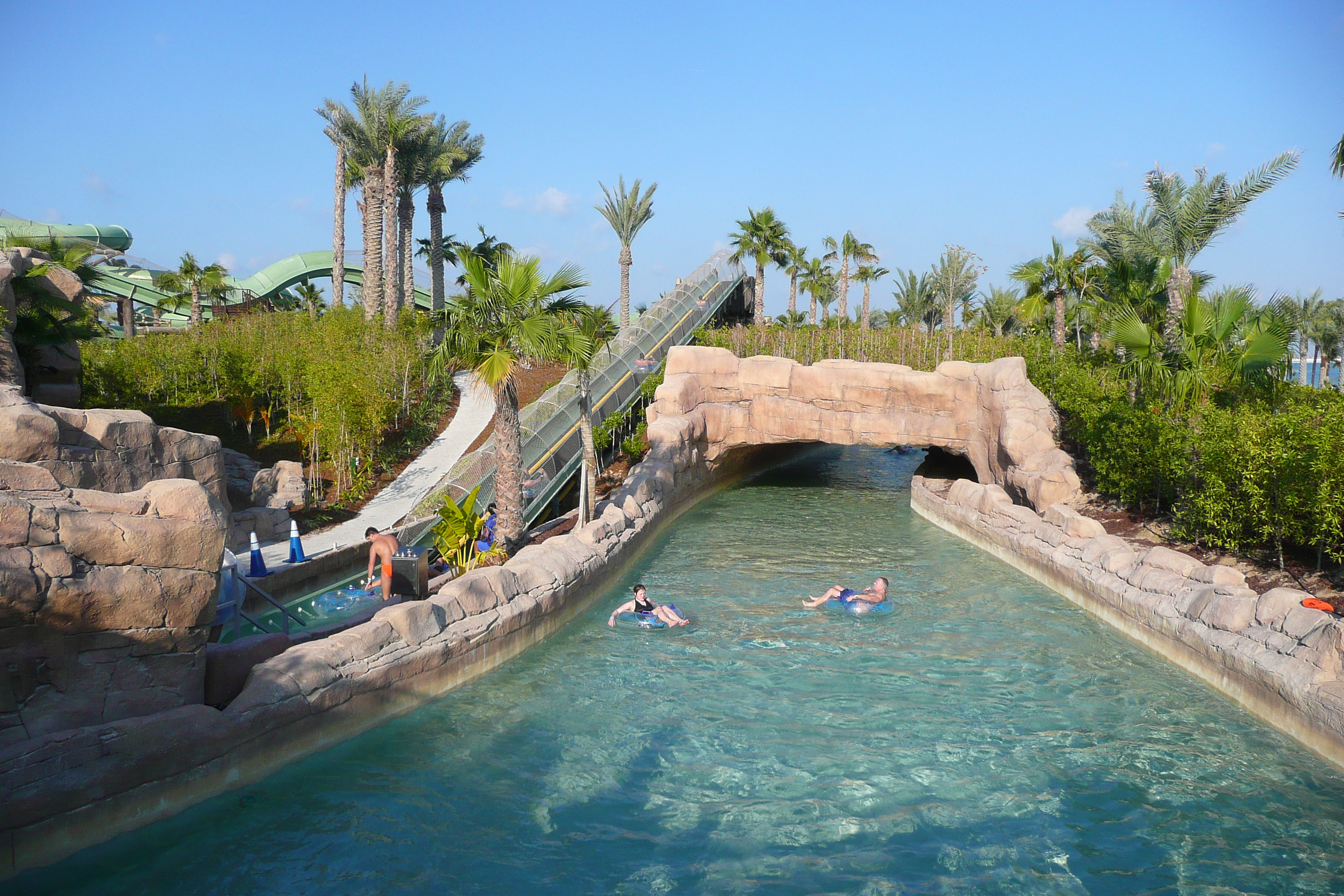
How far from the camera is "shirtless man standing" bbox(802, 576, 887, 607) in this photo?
13.0m

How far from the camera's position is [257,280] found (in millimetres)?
43344

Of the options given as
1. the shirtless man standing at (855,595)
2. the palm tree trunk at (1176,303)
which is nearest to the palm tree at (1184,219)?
the palm tree trunk at (1176,303)

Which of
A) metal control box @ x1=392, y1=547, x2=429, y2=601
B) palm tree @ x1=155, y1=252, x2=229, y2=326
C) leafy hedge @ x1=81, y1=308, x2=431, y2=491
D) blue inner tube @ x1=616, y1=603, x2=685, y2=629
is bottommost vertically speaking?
blue inner tube @ x1=616, y1=603, x2=685, y2=629

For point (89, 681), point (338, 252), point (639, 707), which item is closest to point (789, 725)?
point (639, 707)

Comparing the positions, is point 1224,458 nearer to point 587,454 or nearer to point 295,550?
point 587,454

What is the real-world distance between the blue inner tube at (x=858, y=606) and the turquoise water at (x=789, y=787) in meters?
0.67

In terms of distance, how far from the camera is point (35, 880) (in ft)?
19.8

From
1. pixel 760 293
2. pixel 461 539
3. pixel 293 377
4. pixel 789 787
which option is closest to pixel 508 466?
pixel 461 539

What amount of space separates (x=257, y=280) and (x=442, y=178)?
14515 millimetres

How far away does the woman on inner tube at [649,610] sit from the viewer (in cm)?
1231

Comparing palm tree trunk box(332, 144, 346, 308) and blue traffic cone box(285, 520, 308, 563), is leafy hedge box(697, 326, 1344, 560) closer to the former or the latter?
blue traffic cone box(285, 520, 308, 563)

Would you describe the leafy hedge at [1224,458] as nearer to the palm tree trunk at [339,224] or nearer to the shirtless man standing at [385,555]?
the shirtless man standing at [385,555]

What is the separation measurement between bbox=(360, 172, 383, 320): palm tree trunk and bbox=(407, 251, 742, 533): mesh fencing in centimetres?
1069

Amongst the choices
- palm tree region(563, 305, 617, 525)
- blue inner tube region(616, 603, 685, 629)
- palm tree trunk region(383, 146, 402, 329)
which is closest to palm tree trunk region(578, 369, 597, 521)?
palm tree region(563, 305, 617, 525)
